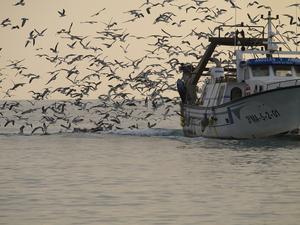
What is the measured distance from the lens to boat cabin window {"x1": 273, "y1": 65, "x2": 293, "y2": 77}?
148 ft

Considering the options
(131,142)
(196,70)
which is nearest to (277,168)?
(131,142)

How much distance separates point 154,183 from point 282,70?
1835 cm

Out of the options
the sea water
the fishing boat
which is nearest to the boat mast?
the fishing boat

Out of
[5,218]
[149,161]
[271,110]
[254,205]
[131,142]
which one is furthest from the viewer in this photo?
[131,142]

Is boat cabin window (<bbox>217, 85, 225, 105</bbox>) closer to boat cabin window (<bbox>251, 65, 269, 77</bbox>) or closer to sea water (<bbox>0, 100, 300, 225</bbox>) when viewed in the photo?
sea water (<bbox>0, 100, 300, 225</bbox>)

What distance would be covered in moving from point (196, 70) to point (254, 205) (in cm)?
3140

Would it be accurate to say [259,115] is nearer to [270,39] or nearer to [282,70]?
[282,70]

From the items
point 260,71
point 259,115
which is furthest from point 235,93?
point 259,115

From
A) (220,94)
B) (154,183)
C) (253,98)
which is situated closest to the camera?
(154,183)

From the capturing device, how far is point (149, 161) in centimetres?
3691

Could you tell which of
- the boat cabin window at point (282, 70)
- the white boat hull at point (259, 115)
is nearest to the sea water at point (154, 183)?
the white boat hull at point (259, 115)

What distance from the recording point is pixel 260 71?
4528cm

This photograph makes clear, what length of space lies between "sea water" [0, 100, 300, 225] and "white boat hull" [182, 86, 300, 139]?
1.71 feet

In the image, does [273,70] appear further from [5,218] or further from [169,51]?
[5,218]
